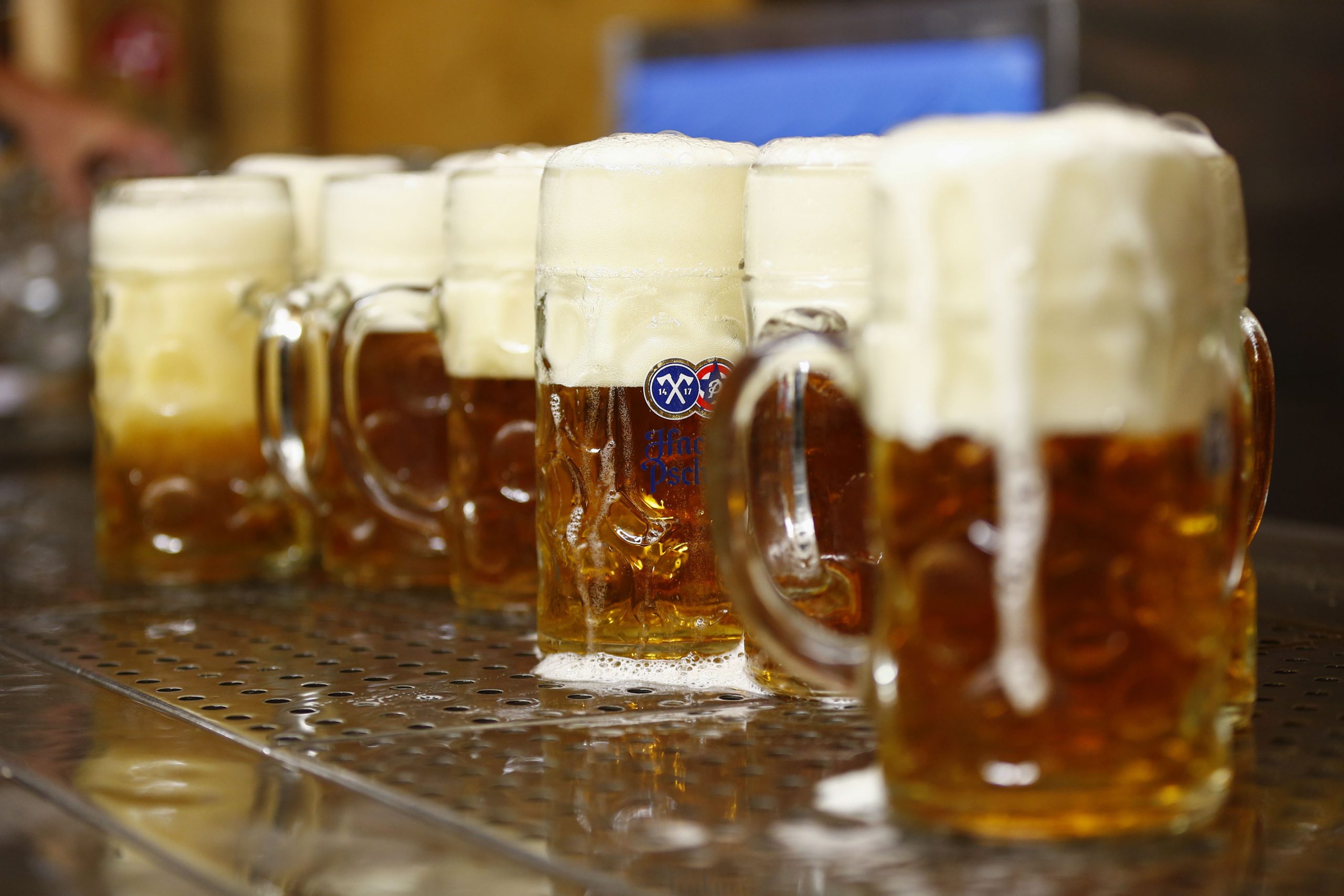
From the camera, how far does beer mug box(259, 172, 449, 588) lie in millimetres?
1100

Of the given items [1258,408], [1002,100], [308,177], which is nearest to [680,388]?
[1258,408]

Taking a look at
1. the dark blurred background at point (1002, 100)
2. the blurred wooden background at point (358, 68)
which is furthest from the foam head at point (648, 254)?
the blurred wooden background at point (358, 68)

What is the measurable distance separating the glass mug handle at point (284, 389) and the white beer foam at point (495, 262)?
11cm

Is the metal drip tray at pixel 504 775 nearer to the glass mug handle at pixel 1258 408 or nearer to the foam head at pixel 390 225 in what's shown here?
the glass mug handle at pixel 1258 408

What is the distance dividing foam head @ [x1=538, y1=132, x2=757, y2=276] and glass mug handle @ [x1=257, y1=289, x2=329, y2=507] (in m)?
0.28

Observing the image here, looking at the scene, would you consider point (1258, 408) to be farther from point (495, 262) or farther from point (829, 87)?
point (829, 87)

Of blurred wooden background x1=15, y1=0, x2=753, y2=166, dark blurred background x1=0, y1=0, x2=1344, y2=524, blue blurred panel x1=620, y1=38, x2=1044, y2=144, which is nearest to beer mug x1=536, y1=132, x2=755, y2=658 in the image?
dark blurred background x1=0, y1=0, x2=1344, y2=524

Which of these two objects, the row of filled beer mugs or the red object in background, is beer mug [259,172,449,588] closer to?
the row of filled beer mugs

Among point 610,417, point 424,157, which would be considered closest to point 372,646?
point 610,417

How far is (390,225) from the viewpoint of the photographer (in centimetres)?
111

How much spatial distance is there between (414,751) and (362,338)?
1.50ft

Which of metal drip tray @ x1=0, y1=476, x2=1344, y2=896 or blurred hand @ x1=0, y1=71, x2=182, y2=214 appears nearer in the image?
metal drip tray @ x1=0, y1=476, x2=1344, y2=896

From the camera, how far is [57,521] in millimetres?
1460

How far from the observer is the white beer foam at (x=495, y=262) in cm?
99
